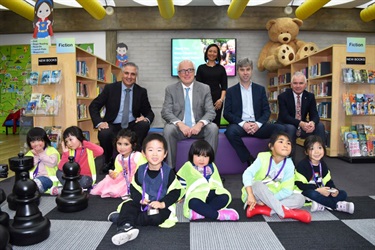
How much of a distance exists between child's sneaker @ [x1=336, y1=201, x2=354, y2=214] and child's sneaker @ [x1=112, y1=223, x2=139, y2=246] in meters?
1.36

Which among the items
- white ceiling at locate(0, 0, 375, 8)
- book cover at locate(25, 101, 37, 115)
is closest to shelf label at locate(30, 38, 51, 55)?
book cover at locate(25, 101, 37, 115)

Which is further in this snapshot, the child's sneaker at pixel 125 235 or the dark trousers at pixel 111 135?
the dark trousers at pixel 111 135

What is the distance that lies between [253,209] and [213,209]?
0.94 feet

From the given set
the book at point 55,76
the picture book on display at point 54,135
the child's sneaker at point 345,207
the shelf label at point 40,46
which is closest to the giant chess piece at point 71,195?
the child's sneaker at point 345,207

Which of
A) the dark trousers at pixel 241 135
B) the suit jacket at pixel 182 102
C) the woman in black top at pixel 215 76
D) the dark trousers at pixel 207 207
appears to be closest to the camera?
the dark trousers at pixel 207 207

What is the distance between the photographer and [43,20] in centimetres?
381

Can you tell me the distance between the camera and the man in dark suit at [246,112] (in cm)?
296

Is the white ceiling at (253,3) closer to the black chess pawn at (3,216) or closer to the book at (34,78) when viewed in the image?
the book at (34,78)

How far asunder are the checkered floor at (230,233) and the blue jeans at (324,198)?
0.21ft

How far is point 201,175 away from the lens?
6.39 ft

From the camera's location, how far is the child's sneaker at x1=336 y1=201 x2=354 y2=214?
74.9 inches

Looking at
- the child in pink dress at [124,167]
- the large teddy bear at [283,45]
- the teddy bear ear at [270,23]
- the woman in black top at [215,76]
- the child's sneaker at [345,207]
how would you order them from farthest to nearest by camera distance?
the teddy bear ear at [270,23], the large teddy bear at [283,45], the woman in black top at [215,76], the child in pink dress at [124,167], the child's sneaker at [345,207]

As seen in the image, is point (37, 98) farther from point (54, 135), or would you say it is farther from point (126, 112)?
point (126, 112)

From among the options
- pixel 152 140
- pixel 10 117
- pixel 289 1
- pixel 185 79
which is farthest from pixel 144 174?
pixel 10 117
